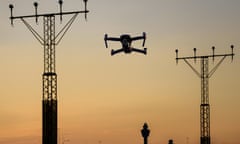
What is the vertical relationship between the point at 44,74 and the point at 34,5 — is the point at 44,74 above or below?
below

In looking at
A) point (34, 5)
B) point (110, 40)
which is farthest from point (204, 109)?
point (34, 5)

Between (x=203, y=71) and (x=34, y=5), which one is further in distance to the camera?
(x=203, y=71)

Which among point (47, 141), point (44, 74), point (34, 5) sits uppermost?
point (34, 5)

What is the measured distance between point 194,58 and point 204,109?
8539mm

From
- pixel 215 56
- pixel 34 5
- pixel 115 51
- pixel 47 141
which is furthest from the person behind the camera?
pixel 215 56

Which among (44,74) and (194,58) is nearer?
(44,74)

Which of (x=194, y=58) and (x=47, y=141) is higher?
(x=194, y=58)

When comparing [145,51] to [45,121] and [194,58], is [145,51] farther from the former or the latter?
[45,121]

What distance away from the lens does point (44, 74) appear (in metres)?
81.9

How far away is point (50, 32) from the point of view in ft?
273

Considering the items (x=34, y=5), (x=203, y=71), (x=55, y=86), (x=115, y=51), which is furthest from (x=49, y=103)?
(x=203, y=71)

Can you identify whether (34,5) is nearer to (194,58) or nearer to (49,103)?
(49,103)

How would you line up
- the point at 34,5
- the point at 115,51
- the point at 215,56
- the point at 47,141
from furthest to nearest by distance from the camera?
the point at 215,56 < the point at 115,51 < the point at 34,5 < the point at 47,141

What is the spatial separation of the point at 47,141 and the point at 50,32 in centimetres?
946
